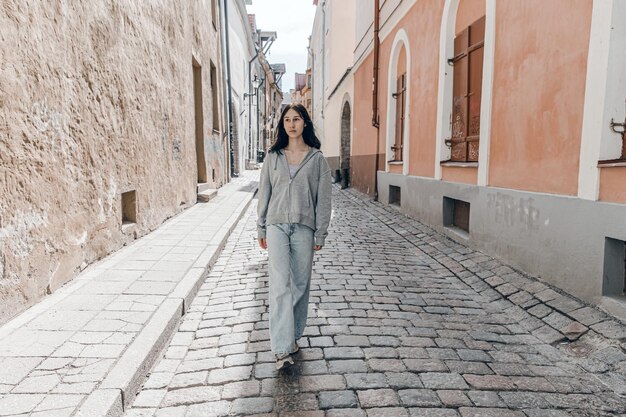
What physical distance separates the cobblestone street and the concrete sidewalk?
176 mm

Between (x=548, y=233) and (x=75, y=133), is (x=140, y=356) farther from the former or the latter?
(x=548, y=233)

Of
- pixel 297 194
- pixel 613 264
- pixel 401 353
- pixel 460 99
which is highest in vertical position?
pixel 460 99

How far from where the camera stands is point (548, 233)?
4395mm

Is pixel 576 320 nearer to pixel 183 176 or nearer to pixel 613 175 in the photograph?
pixel 613 175

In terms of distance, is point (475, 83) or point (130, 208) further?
point (475, 83)

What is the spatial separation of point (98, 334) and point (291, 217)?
1.59 meters

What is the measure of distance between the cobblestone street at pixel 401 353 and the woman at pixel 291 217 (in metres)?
0.33

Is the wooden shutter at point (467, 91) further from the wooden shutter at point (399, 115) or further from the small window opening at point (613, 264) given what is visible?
the small window opening at point (613, 264)

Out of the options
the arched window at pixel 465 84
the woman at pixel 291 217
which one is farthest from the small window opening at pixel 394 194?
the woman at pixel 291 217

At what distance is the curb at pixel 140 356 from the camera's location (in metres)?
2.38

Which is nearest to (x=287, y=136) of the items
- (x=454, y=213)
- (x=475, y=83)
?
(x=475, y=83)

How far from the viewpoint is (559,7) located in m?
4.30

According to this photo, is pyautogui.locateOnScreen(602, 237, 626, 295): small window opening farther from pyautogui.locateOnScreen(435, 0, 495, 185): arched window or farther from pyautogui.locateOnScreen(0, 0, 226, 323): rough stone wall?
pyautogui.locateOnScreen(0, 0, 226, 323): rough stone wall

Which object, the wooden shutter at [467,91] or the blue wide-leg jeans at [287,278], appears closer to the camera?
the blue wide-leg jeans at [287,278]
